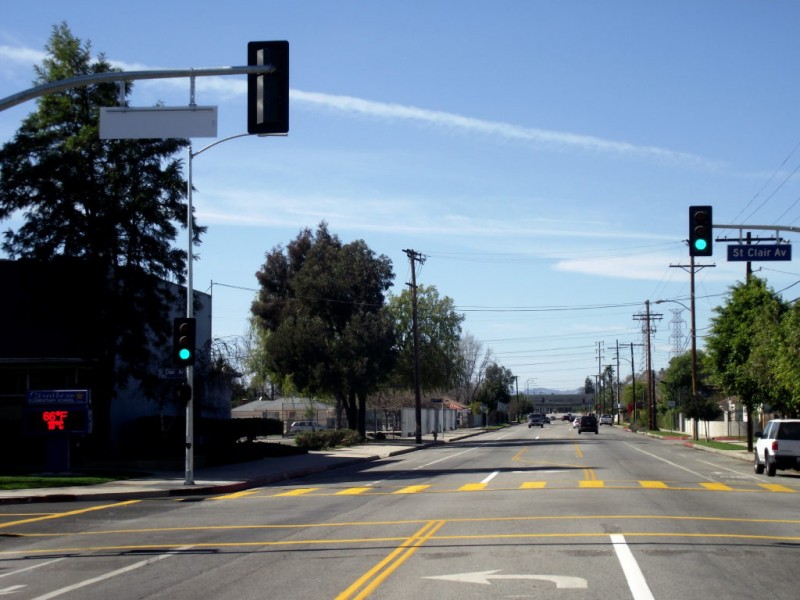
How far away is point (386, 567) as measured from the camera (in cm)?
1189

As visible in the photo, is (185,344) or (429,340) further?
(429,340)

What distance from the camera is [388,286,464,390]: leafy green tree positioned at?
7556cm

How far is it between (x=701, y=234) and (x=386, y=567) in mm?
12382

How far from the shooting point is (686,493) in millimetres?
22203

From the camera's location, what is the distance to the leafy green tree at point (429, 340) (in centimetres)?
7556

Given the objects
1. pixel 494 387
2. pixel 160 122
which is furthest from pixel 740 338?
pixel 494 387

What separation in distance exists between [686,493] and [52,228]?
80.7ft

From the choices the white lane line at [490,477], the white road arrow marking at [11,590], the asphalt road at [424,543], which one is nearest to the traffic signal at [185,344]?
the asphalt road at [424,543]

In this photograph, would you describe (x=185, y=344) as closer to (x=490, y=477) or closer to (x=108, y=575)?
(x=490, y=477)

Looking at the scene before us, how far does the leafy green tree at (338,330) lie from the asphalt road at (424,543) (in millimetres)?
35189

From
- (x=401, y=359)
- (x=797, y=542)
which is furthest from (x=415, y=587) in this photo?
(x=401, y=359)

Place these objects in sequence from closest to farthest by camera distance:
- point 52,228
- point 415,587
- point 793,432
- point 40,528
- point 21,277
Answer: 1. point 415,587
2. point 40,528
3. point 793,432
4. point 52,228
5. point 21,277

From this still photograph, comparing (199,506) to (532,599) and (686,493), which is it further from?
(532,599)

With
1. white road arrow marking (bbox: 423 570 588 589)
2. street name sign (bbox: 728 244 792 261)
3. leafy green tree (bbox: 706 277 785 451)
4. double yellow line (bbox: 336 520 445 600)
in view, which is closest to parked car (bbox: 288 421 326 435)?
leafy green tree (bbox: 706 277 785 451)
